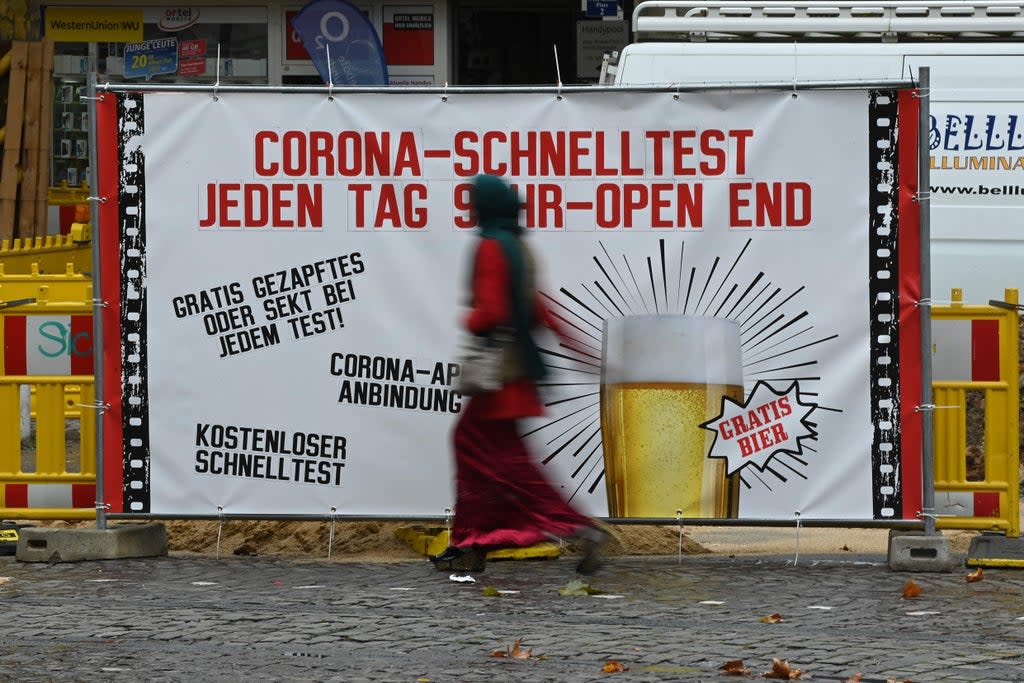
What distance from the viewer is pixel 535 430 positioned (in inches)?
319

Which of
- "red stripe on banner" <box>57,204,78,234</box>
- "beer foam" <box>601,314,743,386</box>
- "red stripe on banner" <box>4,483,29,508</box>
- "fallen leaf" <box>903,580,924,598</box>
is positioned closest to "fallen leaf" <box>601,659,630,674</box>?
"fallen leaf" <box>903,580,924,598</box>

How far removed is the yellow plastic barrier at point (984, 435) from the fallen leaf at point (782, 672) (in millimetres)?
2566

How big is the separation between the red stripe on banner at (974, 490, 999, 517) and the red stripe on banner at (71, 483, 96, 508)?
12.9 feet

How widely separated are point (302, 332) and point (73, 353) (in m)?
1.16

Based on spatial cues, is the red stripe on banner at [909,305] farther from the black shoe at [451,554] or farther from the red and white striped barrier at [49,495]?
the red and white striped barrier at [49,495]

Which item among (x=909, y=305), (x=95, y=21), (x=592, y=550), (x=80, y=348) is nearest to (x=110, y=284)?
(x=80, y=348)

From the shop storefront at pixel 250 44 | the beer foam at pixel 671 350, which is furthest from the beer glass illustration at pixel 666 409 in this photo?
the shop storefront at pixel 250 44

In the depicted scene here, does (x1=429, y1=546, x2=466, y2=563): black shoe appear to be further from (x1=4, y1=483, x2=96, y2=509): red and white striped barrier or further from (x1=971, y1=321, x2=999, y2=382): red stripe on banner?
(x1=971, y1=321, x2=999, y2=382): red stripe on banner

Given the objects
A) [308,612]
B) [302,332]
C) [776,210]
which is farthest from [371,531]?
[776,210]

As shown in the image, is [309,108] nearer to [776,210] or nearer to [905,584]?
[776,210]

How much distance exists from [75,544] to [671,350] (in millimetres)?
2755

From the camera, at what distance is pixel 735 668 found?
5.95 meters

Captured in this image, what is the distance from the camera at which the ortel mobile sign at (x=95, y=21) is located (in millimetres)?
19547

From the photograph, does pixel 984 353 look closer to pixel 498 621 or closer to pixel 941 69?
pixel 498 621
